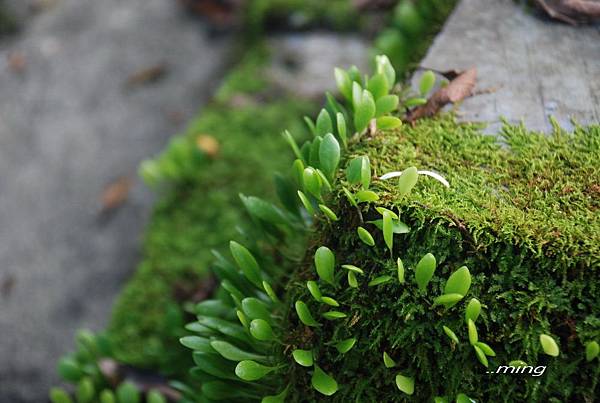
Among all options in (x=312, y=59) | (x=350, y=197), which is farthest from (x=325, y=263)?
(x=312, y=59)

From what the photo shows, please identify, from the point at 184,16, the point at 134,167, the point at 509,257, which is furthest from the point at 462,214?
the point at 184,16

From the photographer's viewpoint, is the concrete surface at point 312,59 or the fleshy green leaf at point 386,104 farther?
the concrete surface at point 312,59

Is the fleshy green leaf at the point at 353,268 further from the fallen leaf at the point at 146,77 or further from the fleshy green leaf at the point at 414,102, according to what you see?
the fallen leaf at the point at 146,77

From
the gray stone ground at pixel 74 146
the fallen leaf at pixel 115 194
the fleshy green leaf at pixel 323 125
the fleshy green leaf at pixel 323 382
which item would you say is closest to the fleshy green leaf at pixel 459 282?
the fleshy green leaf at pixel 323 382

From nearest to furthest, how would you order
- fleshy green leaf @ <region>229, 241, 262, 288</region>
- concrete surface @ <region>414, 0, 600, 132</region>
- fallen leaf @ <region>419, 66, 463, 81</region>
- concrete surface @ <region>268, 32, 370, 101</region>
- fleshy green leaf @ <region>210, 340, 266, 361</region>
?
1. fleshy green leaf @ <region>210, 340, 266, 361</region>
2. fleshy green leaf @ <region>229, 241, 262, 288</region>
3. concrete surface @ <region>414, 0, 600, 132</region>
4. fallen leaf @ <region>419, 66, 463, 81</region>
5. concrete surface @ <region>268, 32, 370, 101</region>

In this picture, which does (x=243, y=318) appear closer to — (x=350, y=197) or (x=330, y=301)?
(x=330, y=301)

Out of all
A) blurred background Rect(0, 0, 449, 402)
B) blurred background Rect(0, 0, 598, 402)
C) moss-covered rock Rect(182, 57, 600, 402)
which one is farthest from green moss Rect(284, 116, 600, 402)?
blurred background Rect(0, 0, 449, 402)

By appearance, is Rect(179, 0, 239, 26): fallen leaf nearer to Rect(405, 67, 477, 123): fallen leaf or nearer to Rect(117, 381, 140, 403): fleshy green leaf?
Rect(405, 67, 477, 123): fallen leaf
